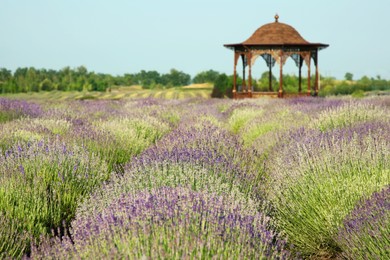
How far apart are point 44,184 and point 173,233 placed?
2301 millimetres

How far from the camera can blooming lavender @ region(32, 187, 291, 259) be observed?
259 cm

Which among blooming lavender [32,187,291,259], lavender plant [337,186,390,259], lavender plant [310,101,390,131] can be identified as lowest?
lavender plant [337,186,390,259]

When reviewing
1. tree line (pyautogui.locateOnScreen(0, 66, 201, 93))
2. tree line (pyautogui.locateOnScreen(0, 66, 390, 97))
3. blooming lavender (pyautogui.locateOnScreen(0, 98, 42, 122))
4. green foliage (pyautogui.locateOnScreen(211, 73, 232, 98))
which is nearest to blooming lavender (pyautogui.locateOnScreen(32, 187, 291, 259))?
blooming lavender (pyautogui.locateOnScreen(0, 98, 42, 122))

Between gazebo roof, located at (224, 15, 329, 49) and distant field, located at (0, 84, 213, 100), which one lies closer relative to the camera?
gazebo roof, located at (224, 15, 329, 49)

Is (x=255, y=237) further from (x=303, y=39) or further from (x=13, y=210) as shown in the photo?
(x=303, y=39)

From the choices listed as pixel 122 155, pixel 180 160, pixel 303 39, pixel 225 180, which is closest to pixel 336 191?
pixel 225 180

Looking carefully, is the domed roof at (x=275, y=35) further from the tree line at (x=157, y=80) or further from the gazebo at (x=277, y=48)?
the tree line at (x=157, y=80)

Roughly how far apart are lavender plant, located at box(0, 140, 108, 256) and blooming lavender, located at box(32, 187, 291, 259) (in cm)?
110

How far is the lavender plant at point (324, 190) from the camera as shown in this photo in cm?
420

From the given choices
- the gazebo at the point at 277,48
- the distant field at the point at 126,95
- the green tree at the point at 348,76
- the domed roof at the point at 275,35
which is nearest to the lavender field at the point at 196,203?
the gazebo at the point at 277,48

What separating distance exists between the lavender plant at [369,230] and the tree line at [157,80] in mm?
26827

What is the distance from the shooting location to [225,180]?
456 centimetres

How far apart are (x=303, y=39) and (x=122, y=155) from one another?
21.4 meters

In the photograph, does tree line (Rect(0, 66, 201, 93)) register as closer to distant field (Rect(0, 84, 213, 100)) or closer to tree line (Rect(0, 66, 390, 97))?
tree line (Rect(0, 66, 390, 97))
